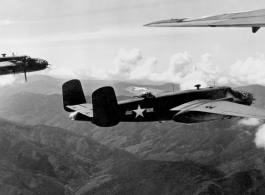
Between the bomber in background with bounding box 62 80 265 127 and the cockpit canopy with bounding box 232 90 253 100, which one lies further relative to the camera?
the cockpit canopy with bounding box 232 90 253 100

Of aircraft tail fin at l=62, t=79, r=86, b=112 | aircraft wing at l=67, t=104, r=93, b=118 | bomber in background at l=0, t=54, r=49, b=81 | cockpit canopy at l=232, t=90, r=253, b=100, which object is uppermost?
bomber in background at l=0, t=54, r=49, b=81

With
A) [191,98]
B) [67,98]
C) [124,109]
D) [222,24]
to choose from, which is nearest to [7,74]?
[67,98]

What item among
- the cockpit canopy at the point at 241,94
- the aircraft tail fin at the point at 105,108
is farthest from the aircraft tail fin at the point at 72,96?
the cockpit canopy at the point at 241,94

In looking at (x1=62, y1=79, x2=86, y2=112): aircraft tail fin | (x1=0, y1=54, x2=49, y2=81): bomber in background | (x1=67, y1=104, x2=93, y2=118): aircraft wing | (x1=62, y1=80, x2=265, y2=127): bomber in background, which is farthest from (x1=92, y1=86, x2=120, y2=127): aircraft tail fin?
(x1=0, y1=54, x2=49, y2=81): bomber in background

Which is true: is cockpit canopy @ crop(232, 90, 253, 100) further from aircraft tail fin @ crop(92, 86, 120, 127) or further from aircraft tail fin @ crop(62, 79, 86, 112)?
aircraft tail fin @ crop(62, 79, 86, 112)

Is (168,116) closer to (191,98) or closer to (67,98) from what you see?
(191,98)

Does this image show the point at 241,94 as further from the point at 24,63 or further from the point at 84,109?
the point at 24,63

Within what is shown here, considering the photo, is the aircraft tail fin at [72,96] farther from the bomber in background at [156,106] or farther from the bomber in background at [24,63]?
the bomber in background at [24,63]

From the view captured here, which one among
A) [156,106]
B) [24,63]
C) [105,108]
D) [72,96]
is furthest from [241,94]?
Answer: [24,63]
